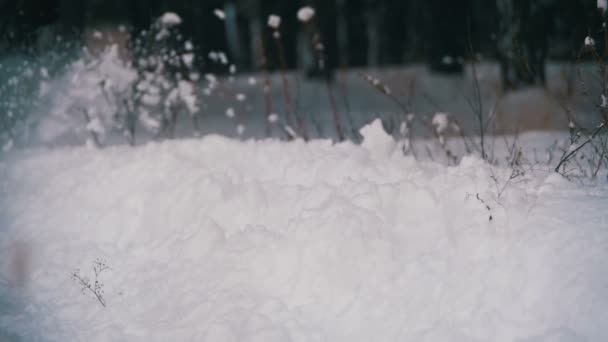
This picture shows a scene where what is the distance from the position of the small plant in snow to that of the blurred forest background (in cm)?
282

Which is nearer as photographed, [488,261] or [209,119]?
[488,261]

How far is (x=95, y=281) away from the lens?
9.73 feet

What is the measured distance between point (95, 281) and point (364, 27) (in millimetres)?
14202

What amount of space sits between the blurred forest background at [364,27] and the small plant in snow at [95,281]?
282 cm

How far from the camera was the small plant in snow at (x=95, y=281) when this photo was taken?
284 cm

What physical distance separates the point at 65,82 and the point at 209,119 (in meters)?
2.71

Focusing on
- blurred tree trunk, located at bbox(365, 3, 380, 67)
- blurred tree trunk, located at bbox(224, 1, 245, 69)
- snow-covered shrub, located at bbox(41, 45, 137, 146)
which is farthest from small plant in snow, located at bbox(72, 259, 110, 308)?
blurred tree trunk, located at bbox(365, 3, 380, 67)

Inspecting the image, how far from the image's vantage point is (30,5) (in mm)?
6137

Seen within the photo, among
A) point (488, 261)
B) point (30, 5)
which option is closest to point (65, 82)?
point (30, 5)

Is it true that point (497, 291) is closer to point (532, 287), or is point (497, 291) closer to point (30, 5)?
point (532, 287)

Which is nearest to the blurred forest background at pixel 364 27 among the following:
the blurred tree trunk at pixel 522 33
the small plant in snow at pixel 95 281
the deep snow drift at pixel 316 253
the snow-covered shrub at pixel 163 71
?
the blurred tree trunk at pixel 522 33

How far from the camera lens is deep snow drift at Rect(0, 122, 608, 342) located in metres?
2.23

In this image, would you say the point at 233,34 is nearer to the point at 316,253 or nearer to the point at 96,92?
the point at 96,92

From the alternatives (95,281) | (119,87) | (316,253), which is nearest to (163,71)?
(119,87)
